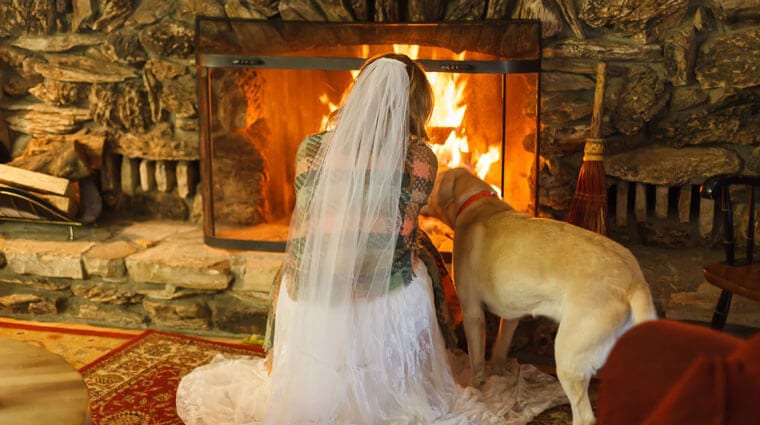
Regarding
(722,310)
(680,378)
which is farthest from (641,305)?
(680,378)

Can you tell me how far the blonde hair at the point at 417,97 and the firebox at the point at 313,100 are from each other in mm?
515

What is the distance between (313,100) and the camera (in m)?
3.40

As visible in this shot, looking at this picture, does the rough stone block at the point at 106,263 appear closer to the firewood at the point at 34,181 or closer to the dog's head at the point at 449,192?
the firewood at the point at 34,181

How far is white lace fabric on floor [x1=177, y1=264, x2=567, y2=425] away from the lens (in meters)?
2.52

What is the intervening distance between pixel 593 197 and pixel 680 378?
6.62 ft

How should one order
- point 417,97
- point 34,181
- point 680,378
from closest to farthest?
point 680,378 < point 417,97 < point 34,181

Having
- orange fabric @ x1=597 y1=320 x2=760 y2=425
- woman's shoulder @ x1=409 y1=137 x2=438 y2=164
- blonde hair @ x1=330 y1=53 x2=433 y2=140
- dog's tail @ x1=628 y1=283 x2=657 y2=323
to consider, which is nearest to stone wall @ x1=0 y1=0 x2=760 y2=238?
blonde hair @ x1=330 y1=53 x2=433 y2=140

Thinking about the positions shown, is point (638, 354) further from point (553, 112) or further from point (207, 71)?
point (207, 71)

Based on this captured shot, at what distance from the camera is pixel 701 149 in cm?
336

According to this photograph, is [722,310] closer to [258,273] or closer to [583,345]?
[583,345]

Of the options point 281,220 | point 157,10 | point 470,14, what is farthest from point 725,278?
point 157,10

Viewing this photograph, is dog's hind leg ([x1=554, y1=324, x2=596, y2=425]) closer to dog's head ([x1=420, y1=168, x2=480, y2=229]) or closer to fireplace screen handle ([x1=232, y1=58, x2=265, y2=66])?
dog's head ([x1=420, y1=168, x2=480, y2=229])

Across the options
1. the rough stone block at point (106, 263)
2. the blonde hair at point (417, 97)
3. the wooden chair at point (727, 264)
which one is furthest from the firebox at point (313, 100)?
the wooden chair at point (727, 264)

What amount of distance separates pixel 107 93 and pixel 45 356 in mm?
1950
